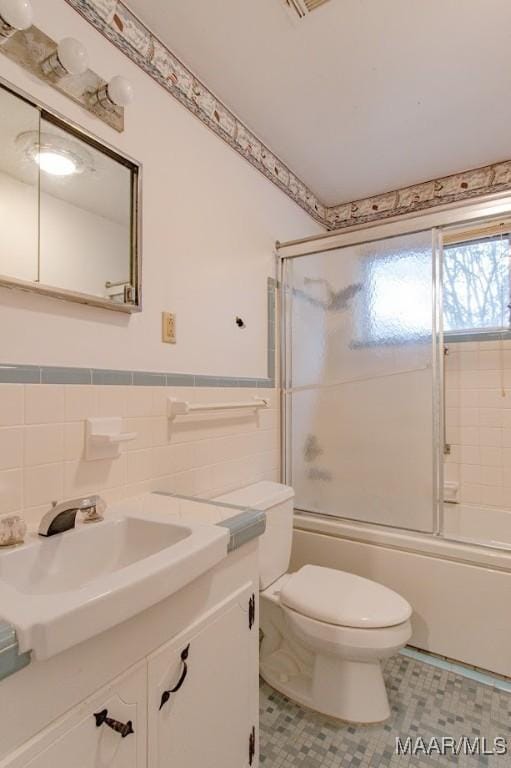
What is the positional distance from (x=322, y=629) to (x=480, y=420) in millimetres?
1641

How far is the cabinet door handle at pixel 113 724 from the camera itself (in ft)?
2.20

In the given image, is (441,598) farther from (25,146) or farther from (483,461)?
(25,146)

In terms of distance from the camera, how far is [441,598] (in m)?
1.68

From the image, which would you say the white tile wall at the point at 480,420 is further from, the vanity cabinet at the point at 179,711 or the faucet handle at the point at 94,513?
the faucet handle at the point at 94,513

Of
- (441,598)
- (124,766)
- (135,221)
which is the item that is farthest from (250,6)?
(441,598)

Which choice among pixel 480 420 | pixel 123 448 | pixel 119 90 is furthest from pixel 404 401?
pixel 119 90

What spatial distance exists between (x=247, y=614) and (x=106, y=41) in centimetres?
179

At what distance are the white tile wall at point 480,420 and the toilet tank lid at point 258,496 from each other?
1.32 metres

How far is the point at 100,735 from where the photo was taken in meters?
0.67

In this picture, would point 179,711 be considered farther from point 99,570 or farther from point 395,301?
point 395,301

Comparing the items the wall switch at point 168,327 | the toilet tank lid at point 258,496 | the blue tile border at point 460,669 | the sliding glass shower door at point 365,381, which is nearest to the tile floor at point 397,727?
the blue tile border at point 460,669

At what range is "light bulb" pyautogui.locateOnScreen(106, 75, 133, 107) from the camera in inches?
46.5

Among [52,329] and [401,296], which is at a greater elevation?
[401,296]

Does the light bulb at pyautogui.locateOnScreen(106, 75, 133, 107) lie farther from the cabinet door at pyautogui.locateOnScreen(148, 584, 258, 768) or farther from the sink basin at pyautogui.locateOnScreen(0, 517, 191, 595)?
the cabinet door at pyautogui.locateOnScreen(148, 584, 258, 768)
